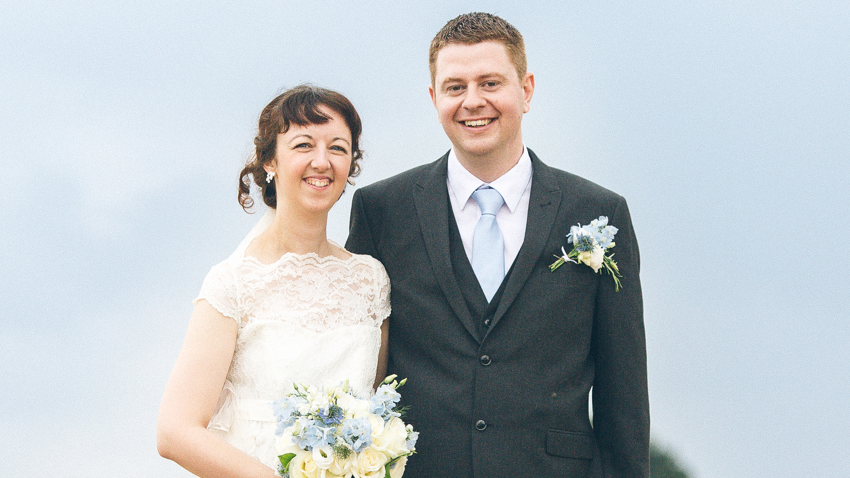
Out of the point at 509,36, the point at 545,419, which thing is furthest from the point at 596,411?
the point at 509,36

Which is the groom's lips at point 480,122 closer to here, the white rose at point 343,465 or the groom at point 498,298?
the groom at point 498,298

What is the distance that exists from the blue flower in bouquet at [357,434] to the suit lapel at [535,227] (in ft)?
2.58

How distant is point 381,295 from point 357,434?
974 millimetres

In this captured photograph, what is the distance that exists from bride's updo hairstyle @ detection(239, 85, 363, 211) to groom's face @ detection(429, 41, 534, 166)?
43 cm

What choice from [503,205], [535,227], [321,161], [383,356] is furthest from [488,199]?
[383,356]

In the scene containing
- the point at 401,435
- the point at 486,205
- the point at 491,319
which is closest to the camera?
the point at 401,435

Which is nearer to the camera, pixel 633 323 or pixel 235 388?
pixel 235 388

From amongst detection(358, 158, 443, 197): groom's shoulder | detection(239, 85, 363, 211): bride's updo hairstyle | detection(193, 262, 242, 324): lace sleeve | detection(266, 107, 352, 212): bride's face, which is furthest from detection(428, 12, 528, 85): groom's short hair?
detection(193, 262, 242, 324): lace sleeve

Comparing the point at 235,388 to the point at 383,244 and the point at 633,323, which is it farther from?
the point at 633,323

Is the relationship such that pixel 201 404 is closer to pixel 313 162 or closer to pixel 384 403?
pixel 384 403

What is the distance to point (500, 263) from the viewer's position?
3.21 meters

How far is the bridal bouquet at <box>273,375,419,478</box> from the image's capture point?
251 centimetres

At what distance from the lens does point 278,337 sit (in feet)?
10.2

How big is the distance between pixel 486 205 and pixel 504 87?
0.54 meters
